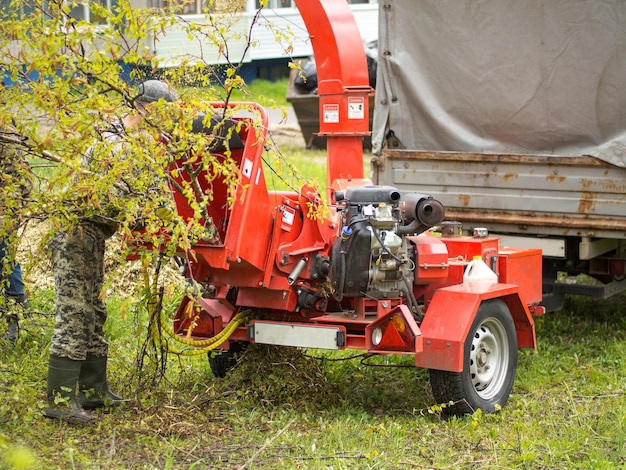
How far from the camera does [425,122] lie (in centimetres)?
846

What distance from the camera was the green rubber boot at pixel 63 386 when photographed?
5.56 metres

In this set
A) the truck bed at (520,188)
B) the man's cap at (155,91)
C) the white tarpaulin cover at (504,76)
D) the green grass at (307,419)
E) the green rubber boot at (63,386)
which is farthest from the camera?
the white tarpaulin cover at (504,76)

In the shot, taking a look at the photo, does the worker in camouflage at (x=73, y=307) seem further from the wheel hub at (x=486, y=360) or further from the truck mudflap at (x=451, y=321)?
the wheel hub at (x=486, y=360)

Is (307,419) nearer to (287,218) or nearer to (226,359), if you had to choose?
(226,359)

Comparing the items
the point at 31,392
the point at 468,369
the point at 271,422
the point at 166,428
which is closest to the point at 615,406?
the point at 468,369

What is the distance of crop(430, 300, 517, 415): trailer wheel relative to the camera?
19.3 feet

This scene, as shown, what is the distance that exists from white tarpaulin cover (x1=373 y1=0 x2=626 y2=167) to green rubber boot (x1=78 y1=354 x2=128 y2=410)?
3.38 m

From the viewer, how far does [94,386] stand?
593cm

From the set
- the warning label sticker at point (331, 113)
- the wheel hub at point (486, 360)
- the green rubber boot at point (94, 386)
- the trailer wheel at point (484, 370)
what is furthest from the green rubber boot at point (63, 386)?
the warning label sticker at point (331, 113)

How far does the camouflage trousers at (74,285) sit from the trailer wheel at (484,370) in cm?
202

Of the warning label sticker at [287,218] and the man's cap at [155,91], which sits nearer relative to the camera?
the man's cap at [155,91]

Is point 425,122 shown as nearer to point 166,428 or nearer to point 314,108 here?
point 166,428

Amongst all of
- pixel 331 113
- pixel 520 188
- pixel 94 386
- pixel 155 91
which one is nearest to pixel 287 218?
pixel 155 91

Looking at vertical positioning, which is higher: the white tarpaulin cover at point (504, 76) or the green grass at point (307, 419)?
the white tarpaulin cover at point (504, 76)
